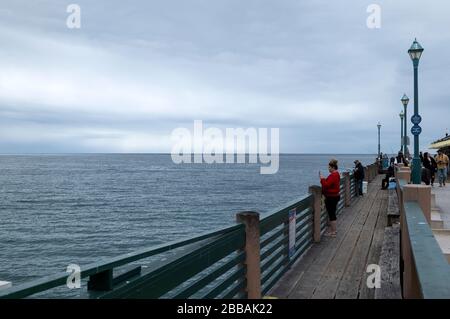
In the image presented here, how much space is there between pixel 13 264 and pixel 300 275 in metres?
22.0

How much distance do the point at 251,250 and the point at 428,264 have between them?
2.54m

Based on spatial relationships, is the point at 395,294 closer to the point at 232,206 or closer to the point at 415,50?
the point at 415,50

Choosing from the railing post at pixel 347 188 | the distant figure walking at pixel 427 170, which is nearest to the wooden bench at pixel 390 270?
the railing post at pixel 347 188

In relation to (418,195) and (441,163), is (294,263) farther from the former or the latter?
(441,163)

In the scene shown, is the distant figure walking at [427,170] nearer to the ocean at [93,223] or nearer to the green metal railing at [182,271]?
the ocean at [93,223]

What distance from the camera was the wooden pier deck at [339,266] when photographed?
6.75m

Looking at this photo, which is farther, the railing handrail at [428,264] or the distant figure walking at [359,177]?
the distant figure walking at [359,177]

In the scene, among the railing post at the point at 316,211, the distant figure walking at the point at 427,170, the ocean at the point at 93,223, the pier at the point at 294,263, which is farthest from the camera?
the ocean at the point at 93,223

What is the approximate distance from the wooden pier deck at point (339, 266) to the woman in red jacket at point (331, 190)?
34 centimetres

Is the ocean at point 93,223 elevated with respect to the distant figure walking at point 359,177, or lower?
lower
